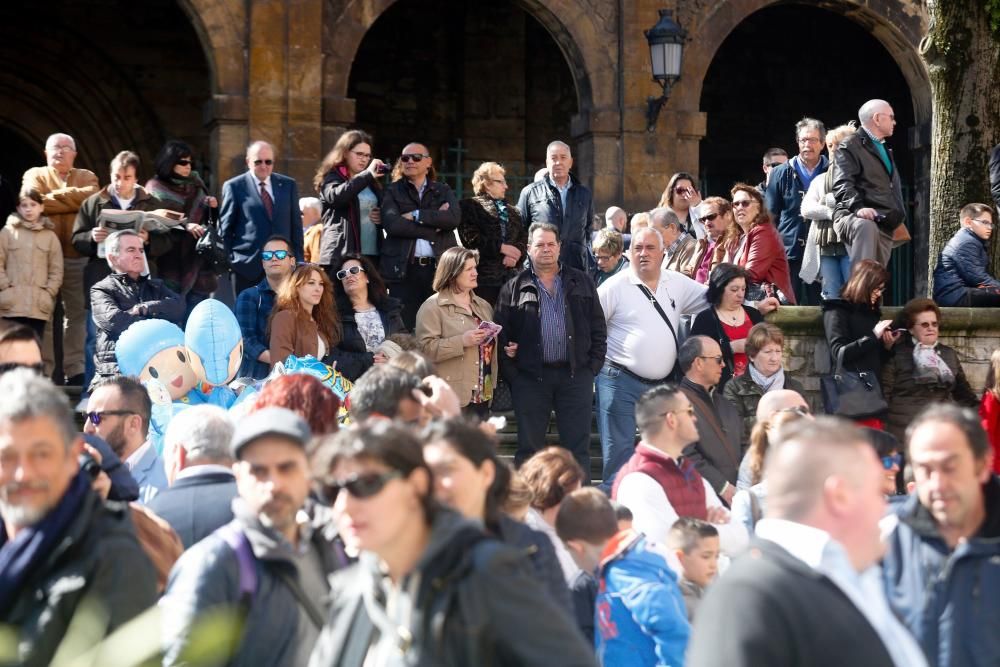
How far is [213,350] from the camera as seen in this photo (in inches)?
304

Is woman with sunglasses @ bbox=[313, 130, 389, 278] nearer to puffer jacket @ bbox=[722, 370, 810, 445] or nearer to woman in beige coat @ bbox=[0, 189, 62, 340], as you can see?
woman in beige coat @ bbox=[0, 189, 62, 340]

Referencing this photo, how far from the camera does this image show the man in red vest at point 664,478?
678 centimetres

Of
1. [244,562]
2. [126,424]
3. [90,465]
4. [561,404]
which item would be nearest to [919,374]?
[561,404]

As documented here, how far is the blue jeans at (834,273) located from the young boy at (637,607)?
5.73 m

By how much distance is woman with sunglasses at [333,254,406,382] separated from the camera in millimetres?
9281

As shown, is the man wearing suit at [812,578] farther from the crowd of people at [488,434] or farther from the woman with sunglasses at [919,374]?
the woman with sunglasses at [919,374]

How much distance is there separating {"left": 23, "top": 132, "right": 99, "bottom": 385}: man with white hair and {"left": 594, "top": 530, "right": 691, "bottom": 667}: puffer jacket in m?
6.42

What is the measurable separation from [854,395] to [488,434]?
5967 mm

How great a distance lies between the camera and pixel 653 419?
6.91 meters

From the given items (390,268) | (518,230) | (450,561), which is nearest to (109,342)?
(390,268)

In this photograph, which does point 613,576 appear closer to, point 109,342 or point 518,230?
point 109,342

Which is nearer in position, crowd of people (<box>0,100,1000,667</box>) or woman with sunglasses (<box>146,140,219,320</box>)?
crowd of people (<box>0,100,1000,667</box>)

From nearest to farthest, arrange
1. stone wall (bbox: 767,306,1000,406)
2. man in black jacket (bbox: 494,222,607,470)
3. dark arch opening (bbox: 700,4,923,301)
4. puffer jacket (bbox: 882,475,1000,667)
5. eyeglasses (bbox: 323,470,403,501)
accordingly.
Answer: eyeglasses (bbox: 323,470,403,501) → puffer jacket (bbox: 882,475,1000,667) → man in black jacket (bbox: 494,222,607,470) → stone wall (bbox: 767,306,1000,406) → dark arch opening (bbox: 700,4,923,301)

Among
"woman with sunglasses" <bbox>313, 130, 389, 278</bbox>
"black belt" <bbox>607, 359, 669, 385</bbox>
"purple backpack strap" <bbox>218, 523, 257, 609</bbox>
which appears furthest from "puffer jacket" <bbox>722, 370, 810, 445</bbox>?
"purple backpack strap" <bbox>218, 523, 257, 609</bbox>
